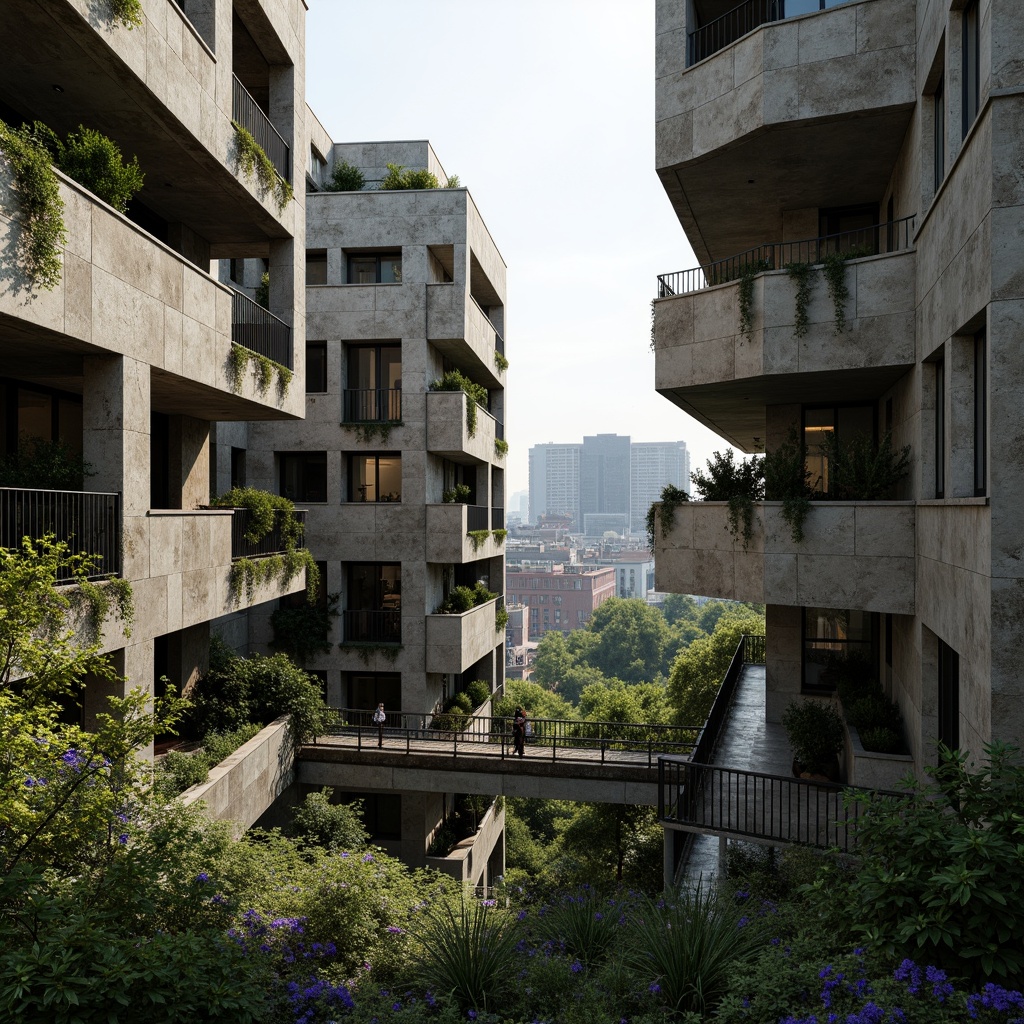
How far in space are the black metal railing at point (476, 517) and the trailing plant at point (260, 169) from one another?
1229 centimetres

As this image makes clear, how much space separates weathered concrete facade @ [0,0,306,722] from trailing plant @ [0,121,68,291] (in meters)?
0.14

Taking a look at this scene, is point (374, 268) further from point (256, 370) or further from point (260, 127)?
point (256, 370)

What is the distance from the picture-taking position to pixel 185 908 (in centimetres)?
755

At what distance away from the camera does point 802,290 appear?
48.0 ft

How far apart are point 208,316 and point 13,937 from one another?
37.1 ft

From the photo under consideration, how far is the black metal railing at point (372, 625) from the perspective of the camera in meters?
27.1

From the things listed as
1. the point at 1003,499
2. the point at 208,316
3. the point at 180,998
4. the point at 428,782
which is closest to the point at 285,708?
the point at 428,782

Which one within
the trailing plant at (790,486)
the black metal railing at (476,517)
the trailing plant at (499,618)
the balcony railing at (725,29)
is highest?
the balcony railing at (725,29)

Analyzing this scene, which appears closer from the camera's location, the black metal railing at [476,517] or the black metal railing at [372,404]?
the black metal railing at [372,404]

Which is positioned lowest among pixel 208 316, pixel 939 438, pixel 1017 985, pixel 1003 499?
pixel 1017 985

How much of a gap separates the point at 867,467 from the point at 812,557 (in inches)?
73.8

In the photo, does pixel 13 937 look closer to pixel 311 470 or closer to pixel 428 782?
pixel 428 782

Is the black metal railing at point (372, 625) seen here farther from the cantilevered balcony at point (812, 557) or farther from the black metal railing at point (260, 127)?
the black metal railing at point (260, 127)

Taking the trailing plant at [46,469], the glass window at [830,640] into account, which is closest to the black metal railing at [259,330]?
the trailing plant at [46,469]
